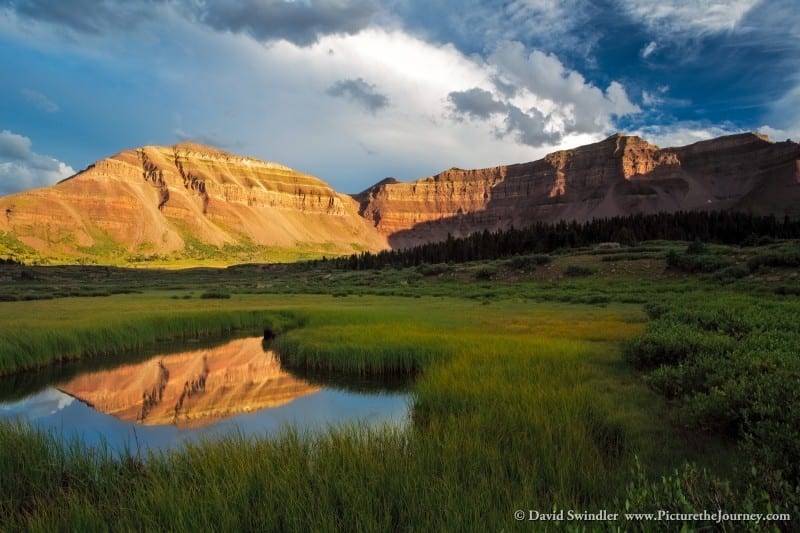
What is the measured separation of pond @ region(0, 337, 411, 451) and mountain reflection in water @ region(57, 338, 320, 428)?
34 mm

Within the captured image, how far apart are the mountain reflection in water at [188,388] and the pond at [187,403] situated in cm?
3

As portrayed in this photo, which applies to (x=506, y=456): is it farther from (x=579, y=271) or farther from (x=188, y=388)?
(x=579, y=271)

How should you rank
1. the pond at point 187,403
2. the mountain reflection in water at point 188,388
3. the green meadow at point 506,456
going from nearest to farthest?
the green meadow at point 506,456, the pond at point 187,403, the mountain reflection in water at point 188,388

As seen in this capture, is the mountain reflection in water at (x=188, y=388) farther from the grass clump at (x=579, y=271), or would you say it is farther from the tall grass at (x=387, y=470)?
the grass clump at (x=579, y=271)

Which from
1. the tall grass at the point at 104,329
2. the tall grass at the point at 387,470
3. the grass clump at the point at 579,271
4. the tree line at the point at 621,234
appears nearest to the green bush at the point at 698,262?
the grass clump at the point at 579,271

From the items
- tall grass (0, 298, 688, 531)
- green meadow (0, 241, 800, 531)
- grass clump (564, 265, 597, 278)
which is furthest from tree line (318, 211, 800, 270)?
tall grass (0, 298, 688, 531)

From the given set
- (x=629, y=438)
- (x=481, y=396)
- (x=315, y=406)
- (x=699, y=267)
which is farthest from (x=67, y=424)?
(x=699, y=267)

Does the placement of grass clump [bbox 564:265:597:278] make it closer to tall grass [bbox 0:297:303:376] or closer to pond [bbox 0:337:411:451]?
tall grass [bbox 0:297:303:376]

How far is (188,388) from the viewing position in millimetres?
17734

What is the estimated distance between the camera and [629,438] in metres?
8.20

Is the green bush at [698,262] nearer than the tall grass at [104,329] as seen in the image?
No

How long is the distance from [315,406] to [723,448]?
1083 centimetres

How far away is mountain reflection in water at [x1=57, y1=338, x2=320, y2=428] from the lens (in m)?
14.7

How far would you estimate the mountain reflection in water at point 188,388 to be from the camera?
1473 centimetres
